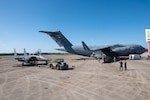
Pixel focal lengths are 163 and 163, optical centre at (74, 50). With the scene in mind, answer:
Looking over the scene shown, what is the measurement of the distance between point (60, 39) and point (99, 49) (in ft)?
46.6

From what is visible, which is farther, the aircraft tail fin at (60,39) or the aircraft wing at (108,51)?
the aircraft tail fin at (60,39)

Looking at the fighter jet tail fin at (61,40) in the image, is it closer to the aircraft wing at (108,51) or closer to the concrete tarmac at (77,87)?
the aircraft wing at (108,51)

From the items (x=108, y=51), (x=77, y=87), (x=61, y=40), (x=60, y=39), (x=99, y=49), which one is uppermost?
(x=60, y=39)

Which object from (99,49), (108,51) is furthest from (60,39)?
(108,51)

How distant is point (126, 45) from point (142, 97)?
43.1 m

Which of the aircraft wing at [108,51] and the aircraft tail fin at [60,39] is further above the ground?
the aircraft tail fin at [60,39]

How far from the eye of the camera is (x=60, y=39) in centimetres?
5434

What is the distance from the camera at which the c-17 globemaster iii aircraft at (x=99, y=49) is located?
48688mm

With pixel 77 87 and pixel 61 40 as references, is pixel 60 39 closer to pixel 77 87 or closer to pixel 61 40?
pixel 61 40

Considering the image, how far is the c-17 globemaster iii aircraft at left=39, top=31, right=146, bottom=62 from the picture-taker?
48.7m

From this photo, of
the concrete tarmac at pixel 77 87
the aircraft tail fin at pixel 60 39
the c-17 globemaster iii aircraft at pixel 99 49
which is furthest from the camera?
the aircraft tail fin at pixel 60 39

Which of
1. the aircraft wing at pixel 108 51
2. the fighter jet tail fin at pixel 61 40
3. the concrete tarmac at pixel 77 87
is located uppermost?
the fighter jet tail fin at pixel 61 40

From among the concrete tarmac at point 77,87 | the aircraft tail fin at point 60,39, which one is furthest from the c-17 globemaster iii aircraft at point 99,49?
the concrete tarmac at point 77,87

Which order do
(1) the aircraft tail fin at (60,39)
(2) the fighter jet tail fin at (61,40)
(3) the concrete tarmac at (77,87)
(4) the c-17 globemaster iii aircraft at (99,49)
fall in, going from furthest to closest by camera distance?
1. (2) the fighter jet tail fin at (61,40)
2. (1) the aircraft tail fin at (60,39)
3. (4) the c-17 globemaster iii aircraft at (99,49)
4. (3) the concrete tarmac at (77,87)
